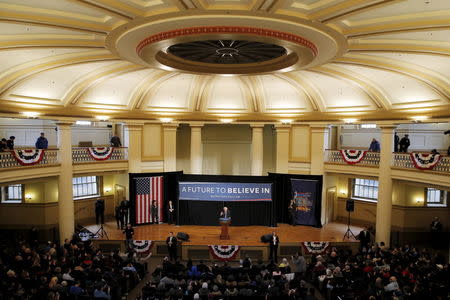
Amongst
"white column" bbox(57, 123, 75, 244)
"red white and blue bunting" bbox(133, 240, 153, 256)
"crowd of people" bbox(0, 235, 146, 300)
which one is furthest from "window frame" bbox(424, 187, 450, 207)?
"white column" bbox(57, 123, 75, 244)

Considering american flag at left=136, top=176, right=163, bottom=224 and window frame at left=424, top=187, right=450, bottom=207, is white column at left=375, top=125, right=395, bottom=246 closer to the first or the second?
window frame at left=424, top=187, right=450, bottom=207

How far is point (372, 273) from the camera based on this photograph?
40.5ft

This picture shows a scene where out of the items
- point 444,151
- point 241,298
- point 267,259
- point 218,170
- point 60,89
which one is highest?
point 60,89

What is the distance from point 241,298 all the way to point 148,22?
818 centimetres

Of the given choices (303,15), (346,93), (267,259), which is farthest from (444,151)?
(303,15)

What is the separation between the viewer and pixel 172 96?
62.9 ft

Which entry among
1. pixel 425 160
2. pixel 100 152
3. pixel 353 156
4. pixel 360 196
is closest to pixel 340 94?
pixel 353 156

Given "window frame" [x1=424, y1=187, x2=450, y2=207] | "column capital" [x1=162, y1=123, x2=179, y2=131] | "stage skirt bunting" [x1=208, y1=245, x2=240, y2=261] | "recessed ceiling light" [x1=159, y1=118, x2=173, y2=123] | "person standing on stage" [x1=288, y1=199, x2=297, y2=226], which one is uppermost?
"recessed ceiling light" [x1=159, y1=118, x2=173, y2=123]

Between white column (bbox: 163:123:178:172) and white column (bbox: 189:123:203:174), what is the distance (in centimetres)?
104

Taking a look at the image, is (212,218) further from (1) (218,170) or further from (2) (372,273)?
(2) (372,273)

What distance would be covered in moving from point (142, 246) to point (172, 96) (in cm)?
802

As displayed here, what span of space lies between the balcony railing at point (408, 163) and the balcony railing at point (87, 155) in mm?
13925

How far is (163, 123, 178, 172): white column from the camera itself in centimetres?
2016

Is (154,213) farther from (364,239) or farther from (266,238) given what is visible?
(364,239)
